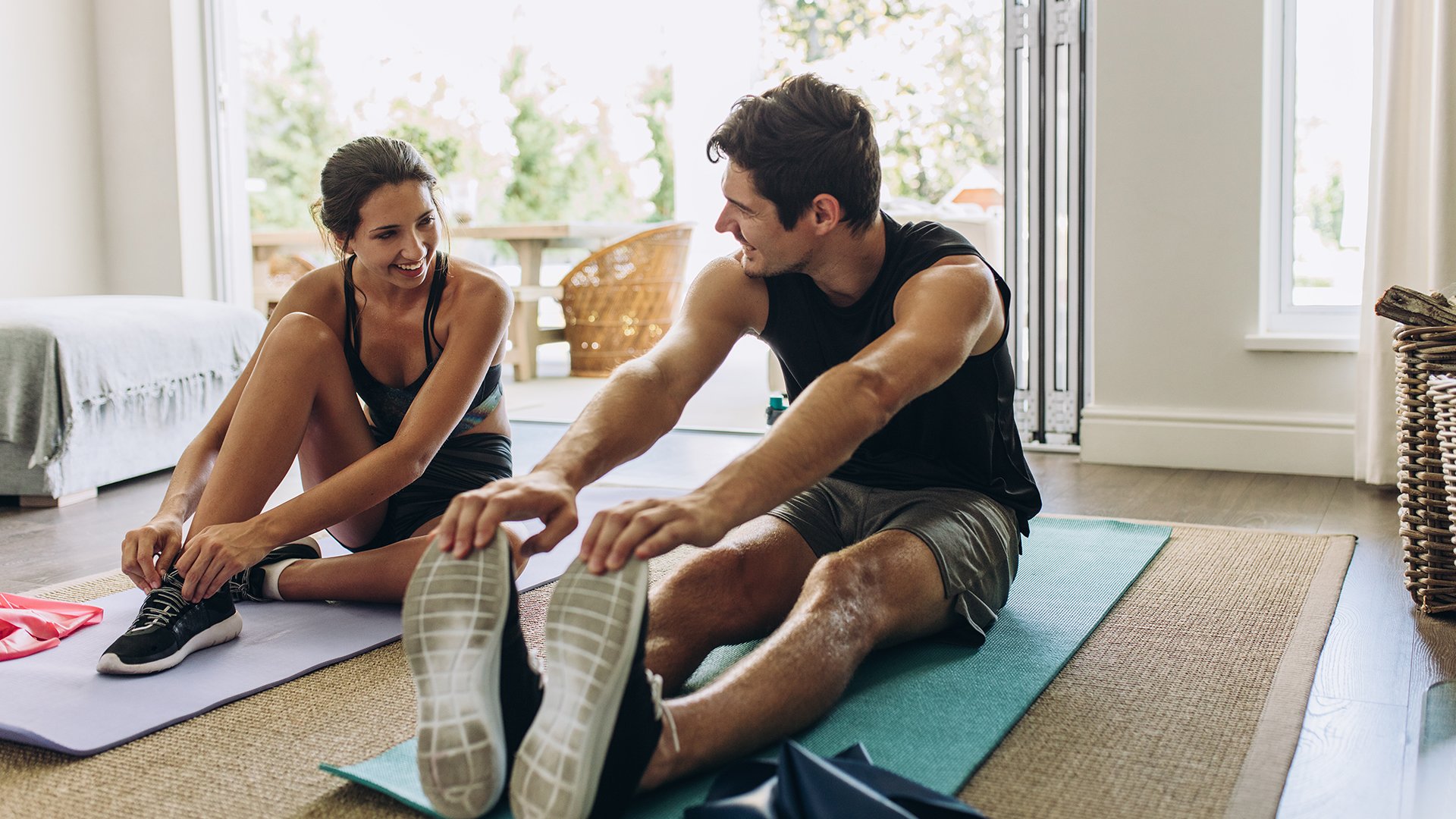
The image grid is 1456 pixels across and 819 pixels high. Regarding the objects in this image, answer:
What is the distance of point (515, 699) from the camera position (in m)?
1.11

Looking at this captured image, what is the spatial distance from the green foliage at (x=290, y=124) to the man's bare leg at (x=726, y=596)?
763cm

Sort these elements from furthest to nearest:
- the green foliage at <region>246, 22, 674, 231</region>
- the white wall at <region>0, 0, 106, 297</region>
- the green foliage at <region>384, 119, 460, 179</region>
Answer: the green foliage at <region>246, 22, 674, 231</region>, the green foliage at <region>384, 119, 460, 179</region>, the white wall at <region>0, 0, 106, 297</region>

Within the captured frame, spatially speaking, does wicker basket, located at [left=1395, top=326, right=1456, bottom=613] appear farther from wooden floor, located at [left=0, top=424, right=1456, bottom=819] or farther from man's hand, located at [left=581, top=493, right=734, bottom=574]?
man's hand, located at [left=581, top=493, right=734, bottom=574]

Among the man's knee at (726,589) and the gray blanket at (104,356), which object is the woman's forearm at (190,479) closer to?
the man's knee at (726,589)

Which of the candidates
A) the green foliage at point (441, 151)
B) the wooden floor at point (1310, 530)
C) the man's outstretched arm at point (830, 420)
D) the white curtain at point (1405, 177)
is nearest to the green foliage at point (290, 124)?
the green foliage at point (441, 151)

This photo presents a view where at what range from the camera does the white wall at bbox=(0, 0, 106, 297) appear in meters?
4.42

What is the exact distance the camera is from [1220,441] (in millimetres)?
3139

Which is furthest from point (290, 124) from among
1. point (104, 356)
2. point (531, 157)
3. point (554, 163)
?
point (104, 356)

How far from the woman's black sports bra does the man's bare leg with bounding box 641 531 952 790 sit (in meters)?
0.79

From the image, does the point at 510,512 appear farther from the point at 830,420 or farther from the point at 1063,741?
the point at 1063,741

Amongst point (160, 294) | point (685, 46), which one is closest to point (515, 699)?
point (160, 294)

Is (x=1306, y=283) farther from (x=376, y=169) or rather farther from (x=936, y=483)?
(x=376, y=169)

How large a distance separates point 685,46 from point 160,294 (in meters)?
2.98

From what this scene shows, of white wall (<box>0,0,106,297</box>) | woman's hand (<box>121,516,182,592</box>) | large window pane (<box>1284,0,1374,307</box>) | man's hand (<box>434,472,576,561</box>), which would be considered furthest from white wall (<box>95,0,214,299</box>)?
man's hand (<box>434,472,576,561</box>)
